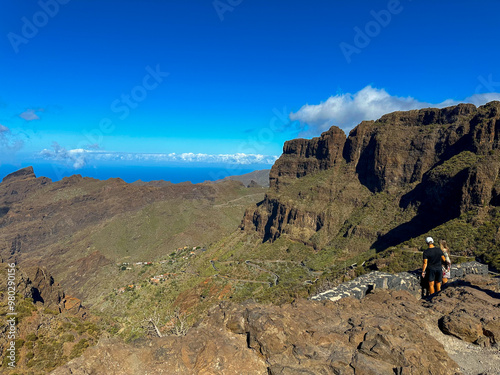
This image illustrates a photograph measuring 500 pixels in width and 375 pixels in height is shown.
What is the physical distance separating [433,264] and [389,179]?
214 ft

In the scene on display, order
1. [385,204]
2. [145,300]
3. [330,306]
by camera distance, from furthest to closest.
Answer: [385,204], [145,300], [330,306]

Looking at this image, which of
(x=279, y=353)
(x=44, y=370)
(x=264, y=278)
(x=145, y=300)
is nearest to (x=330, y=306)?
(x=279, y=353)

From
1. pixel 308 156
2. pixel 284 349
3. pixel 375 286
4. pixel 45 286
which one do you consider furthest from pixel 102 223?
pixel 284 349

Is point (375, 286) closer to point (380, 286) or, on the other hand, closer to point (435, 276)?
point (380, 286)

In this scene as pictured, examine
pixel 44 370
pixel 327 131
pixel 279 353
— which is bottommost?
pixel 44 370

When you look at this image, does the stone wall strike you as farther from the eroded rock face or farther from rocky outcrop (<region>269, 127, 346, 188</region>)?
rocky outcrop (<region>269, 127, 346, 188</region>)

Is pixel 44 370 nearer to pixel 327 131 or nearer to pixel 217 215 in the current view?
pixel 327 131

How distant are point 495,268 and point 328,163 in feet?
216

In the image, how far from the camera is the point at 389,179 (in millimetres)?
71500

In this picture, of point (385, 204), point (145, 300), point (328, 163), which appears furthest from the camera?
point (328, 163)

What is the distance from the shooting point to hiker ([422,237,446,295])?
1315cm

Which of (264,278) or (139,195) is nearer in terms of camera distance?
(264,278)

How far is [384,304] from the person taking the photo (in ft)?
41.2

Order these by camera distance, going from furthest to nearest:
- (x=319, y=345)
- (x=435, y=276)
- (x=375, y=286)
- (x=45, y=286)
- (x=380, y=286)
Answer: (x=45, y=286)
(x=380, y=286)
(x=375, y=286)
(x=435, y=276)
(x=319, y=345)
